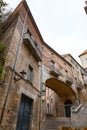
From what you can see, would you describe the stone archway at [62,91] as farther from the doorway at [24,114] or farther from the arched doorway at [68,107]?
the doorway at [24,114]

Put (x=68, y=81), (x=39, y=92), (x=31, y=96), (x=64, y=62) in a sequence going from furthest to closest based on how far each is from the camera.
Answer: (x=64, y=62) < (x=68, y=81) < (x=39, y=92) < (x=31, y=96)

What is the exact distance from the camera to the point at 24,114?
332 inches

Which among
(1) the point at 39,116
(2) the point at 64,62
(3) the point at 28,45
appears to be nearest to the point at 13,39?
(3) the point at 28,45

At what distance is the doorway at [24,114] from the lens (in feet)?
25.8

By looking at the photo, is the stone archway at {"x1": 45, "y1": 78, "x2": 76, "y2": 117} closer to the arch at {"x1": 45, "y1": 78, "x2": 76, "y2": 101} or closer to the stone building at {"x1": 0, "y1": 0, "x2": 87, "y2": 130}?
the arch at {"x1": 45, "y1": 78, "x2": 76, "y2": 101}

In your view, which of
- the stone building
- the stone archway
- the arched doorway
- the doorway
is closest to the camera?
the stone building

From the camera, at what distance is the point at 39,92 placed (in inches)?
434

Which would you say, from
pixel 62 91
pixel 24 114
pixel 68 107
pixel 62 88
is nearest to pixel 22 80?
pixel 24 114

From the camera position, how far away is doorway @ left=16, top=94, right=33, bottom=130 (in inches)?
309

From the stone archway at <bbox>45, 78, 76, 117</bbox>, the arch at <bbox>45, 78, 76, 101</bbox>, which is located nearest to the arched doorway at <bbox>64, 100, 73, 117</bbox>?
the stone archway at <bbox>45, 78, 76, 117</bbox>

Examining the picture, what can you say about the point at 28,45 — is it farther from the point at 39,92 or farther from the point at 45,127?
the point at 45,127

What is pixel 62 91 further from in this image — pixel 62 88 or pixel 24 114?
pixel 24 114

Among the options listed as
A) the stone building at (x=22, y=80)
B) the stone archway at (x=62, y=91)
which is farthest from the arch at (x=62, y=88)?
the stone building at (x=22, y=80)

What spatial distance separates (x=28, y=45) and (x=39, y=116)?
6.01m
